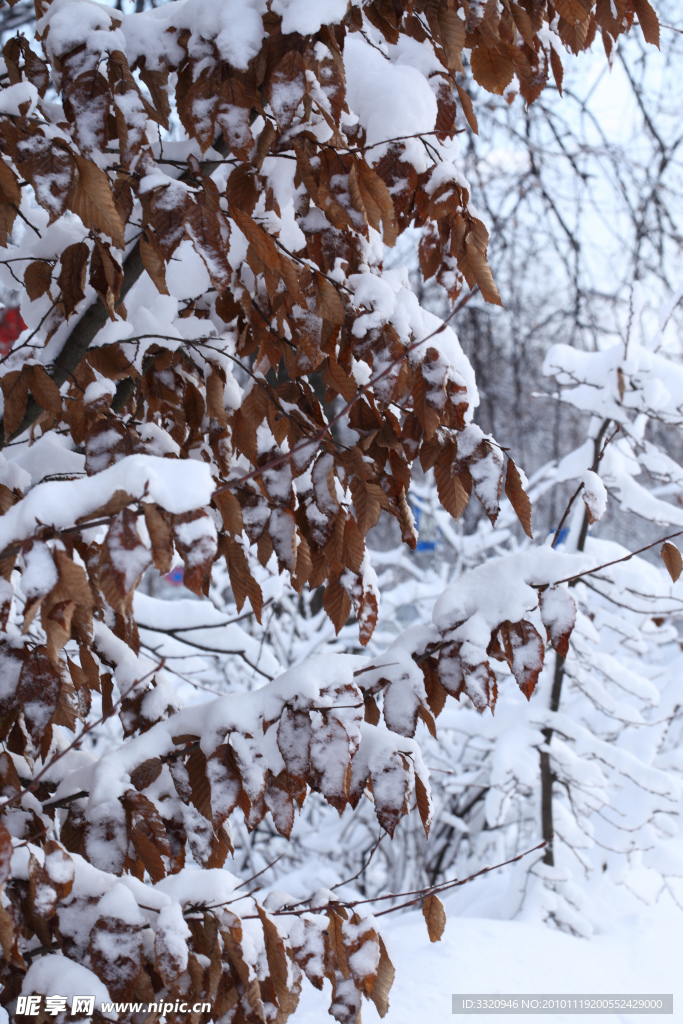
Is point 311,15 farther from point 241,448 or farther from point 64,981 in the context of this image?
point 64,981

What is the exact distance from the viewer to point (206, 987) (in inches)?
44.7

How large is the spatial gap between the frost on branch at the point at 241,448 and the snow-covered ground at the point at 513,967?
40.1 inches

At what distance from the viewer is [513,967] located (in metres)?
2.41

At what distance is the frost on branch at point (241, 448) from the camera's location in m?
1.02

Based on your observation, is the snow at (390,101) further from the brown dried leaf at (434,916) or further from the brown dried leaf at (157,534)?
the brown dried leaf at (434,916)

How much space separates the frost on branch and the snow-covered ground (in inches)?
40.1

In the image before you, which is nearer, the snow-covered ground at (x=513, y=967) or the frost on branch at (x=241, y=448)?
the frost on branch at (x=241, y=448)

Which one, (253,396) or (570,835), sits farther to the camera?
(570,835)

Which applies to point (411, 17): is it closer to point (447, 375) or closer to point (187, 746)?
point (447, 375)

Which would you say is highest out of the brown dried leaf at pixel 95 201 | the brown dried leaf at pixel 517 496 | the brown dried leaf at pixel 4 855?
the brown dried leaf at pixel 95 201

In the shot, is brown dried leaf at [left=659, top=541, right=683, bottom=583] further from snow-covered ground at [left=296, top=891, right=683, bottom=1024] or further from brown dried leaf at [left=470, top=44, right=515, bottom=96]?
snow-covered ground at [left=296, top=891, right=683, bottom=1024]

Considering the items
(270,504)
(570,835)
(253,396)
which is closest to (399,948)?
(570,835)

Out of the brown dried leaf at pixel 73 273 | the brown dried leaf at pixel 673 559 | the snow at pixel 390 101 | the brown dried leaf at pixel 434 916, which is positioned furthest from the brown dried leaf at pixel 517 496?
the brown dried leaf at pixel 73 273

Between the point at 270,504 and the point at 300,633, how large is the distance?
3109mm
